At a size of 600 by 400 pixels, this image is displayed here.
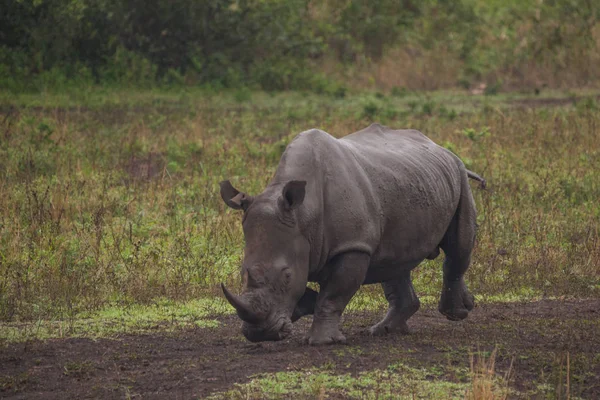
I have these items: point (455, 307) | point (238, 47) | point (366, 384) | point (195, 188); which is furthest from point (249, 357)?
point (238, 47)

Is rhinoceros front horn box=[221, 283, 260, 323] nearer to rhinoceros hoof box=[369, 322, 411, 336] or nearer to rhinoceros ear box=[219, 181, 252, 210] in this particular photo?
rhinoceros ear box=[219, 181, 252, 210]

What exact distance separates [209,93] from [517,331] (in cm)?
1206

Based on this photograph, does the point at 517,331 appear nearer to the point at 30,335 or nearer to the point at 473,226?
the point at 473,226

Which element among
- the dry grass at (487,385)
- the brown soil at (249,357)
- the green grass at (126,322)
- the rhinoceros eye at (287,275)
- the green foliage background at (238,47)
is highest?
the green foliage background at (238,47)

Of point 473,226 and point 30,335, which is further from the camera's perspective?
point 473,226

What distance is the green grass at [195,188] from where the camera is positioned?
8.77m

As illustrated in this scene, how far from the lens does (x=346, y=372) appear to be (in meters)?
5.91

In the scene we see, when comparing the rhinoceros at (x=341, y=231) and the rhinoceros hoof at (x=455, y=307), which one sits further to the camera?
the rhinoceros hoof at (x=455, y=307)

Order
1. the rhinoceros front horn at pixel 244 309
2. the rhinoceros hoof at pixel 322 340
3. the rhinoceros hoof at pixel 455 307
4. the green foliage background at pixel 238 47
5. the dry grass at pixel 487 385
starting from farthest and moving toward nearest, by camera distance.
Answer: the green foliage background at pixel 238 47 → the rhinoceros hoof at pixel 455 307 → the rhinoceros hoof at pixel 322 340 → the rhinoceros front horn at pixel 244 309 → the dry grass at pixel 487 385

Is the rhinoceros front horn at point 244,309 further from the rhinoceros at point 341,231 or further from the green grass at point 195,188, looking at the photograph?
the green grass at point 195,188

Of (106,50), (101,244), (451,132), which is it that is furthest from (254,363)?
(106,50)

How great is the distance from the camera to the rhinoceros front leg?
6.66 meters

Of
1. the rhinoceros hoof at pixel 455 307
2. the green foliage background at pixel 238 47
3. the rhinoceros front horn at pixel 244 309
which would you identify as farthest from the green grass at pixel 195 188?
the rhinoceros front horn at pixel 244 309

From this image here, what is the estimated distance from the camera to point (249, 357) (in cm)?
637
